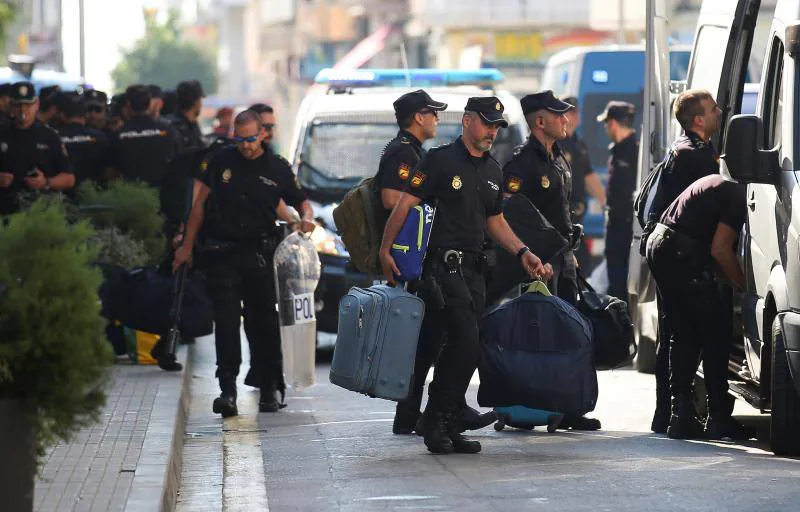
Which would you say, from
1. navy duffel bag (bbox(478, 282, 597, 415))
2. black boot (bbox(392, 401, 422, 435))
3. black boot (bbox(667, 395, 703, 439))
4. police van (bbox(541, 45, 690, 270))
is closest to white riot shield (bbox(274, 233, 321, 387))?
black boot (bbox(392, 401, 422, 435))

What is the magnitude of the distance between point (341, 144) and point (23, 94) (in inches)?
105

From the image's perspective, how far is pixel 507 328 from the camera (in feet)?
32.9

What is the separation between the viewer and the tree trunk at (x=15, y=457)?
Answer: 6336mm

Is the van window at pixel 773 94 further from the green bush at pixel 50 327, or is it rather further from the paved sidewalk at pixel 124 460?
the green bush at pixel 50 327

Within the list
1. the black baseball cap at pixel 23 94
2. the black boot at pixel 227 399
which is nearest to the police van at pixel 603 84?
the black baseball cap at pixel 23 94

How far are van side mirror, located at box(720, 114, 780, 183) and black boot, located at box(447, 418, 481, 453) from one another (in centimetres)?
181

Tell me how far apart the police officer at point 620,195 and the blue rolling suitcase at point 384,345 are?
6.33 metres

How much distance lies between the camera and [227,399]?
38.2 feet

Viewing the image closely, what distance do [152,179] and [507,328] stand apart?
6765mm

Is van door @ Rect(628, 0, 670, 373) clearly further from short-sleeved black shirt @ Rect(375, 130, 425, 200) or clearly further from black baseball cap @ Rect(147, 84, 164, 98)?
black baseball cap @ Rect(147, 84, 164, 98)

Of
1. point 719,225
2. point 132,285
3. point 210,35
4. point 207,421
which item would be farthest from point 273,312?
point 210,35

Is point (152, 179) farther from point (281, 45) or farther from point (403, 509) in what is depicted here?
point (281, 45)

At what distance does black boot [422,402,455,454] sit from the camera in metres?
9.73

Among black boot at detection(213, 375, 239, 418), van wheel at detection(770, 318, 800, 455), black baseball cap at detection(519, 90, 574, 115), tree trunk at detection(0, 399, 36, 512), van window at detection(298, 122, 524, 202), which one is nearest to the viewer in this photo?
tree trunk at detection(0, 399, 36, 512)
